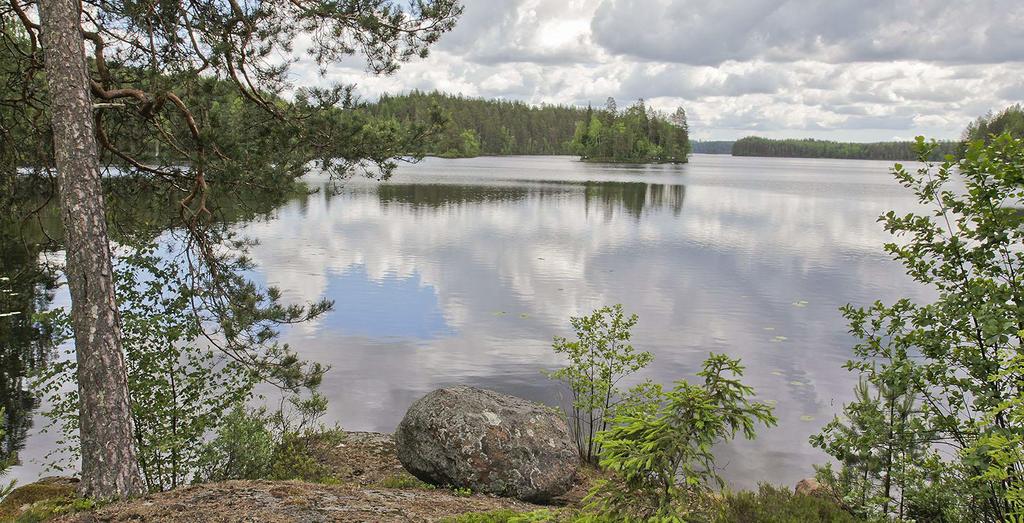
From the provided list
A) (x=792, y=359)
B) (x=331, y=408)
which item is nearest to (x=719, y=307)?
(x=792, y=359)

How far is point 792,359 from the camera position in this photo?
1577 centimetres

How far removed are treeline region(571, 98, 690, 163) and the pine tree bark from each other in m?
135

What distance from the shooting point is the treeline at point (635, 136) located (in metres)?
140

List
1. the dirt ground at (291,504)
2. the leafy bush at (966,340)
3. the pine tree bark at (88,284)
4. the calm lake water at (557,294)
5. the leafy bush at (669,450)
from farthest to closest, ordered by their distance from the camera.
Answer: the calm lake water at (557,294) < the pine tree bark at (88,284) < the dirt ground at (291,504) < the leafy bush at (966,340) < the leafy bush at (669,450)

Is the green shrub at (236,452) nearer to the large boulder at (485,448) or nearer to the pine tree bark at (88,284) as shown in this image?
the pine tree bark at (88,284)

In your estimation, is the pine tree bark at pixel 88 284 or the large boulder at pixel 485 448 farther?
the large boulder at pixel 485 448

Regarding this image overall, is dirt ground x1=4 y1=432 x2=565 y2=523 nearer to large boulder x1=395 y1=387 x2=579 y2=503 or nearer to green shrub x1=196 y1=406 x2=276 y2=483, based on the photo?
large boulder x1=395 y1=387 x2=579 y2=503

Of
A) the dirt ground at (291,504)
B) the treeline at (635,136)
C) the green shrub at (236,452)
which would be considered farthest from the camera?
the treeline at (635,136)

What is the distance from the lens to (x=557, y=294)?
71.5 ft

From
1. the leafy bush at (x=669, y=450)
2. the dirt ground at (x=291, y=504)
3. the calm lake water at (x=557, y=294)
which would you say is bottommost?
the calm lake water at (x=557, y=294)

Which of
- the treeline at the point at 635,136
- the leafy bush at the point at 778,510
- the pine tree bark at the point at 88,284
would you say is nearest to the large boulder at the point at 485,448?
the leafy bush at the point at 778,510

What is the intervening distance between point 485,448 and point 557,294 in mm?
13783

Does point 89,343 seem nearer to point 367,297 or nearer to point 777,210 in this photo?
point 367,297

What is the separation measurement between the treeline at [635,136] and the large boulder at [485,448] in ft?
435
